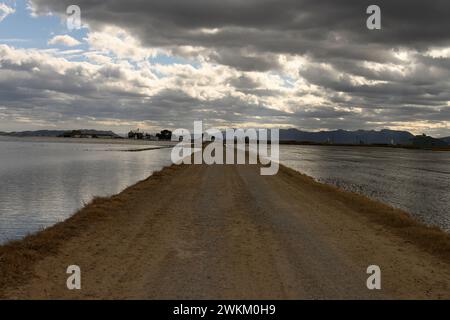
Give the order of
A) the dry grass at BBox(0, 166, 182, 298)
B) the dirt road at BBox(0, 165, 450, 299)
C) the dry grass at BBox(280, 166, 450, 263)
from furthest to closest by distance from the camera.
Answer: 1. the dry grass at BBox(280, 166, 450, 263)
2. the dry grass at BBox(0, 166, 182, 298)
3. the dirt road at BBox(0, 165, 450, 299)

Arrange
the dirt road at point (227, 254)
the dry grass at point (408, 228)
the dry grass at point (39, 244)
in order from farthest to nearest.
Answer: the dry grass at point (408, 228), the dry grass at point (39, 244), the dirt road at point (227, 254)

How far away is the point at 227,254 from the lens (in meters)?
11.3

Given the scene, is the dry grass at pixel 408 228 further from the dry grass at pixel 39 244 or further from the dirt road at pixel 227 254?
the dry grass at pixel 39 244

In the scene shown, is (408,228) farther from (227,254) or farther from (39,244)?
(39,244)

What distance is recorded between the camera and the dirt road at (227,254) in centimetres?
850

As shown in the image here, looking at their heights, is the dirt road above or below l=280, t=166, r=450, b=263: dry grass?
above

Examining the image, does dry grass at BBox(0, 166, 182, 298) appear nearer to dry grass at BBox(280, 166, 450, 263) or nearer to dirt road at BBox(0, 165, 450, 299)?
dirt road at BBox(0, 165, 450, 299)

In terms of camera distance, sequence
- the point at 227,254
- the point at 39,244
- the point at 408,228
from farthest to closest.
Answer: the point at 408,228, the point at 39,244, the point at 227,254

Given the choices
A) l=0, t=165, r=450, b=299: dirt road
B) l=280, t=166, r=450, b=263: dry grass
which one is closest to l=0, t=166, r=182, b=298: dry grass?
l=0, t=165, r=450, b=299: dirt road

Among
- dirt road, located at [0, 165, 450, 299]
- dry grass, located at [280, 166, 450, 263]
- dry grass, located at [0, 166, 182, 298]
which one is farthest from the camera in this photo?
dry grass, located at [280, 166, 450, 263]

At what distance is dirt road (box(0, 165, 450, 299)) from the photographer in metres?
8.50

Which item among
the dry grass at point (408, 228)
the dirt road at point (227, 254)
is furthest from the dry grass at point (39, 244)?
the dry grass at point (408, 228)

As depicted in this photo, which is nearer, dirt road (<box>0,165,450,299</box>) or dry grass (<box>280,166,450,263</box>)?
dirt road (<box>0,165,450,299</box>)

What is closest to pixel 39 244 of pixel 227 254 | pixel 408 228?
pixel 227 254
